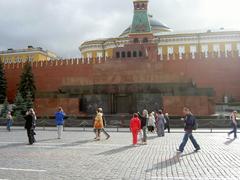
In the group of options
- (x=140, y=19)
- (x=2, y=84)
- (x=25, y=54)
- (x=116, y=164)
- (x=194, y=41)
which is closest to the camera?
(x=116, y=164)

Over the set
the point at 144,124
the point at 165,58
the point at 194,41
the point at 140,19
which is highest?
the point at 140,19

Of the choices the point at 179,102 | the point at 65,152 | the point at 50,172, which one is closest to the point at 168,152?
the point at 65,152

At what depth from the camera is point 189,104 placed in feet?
71.2

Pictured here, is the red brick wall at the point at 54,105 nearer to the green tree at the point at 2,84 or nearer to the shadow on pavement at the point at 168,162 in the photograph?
the green tree at the point at 2,84

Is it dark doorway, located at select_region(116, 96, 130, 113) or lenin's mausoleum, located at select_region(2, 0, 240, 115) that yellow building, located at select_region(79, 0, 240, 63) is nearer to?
lenin's mausoleum, located at select_region(2, 0, 240, 115)

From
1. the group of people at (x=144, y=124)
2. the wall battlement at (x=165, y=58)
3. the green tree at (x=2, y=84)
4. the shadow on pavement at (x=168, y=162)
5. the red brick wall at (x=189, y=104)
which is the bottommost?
the shadow on pavement at (x=168, y=162)

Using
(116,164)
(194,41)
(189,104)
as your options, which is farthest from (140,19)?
(116,164)

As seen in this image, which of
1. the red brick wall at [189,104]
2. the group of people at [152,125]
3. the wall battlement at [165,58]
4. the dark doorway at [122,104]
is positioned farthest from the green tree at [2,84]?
the group of people at [152,125]

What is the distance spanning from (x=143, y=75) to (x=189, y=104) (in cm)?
474

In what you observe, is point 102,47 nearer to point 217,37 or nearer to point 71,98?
point 217,37

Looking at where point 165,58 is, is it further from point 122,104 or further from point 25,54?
point 25,54

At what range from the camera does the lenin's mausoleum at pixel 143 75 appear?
2292cm

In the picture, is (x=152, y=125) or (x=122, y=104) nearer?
(x=152, y=125)

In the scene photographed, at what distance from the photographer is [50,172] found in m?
5.86
